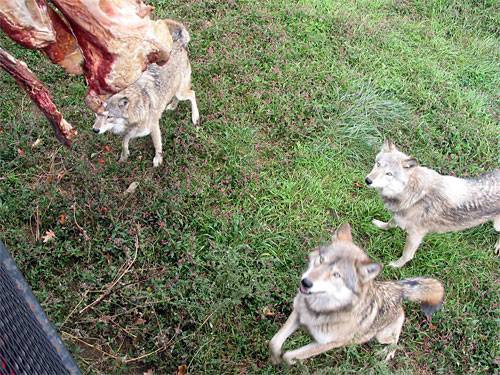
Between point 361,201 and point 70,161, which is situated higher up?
point 70,161

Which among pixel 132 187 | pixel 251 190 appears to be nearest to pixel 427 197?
pixel 251 190

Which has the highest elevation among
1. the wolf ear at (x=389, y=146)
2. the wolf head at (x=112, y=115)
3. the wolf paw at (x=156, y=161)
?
the wolf head at (x=112, y=115)

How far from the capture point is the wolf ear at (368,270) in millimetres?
2971

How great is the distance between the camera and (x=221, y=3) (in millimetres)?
7031

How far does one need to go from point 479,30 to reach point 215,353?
7986 mm

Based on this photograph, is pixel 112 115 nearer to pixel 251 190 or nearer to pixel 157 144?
pixel 157 144

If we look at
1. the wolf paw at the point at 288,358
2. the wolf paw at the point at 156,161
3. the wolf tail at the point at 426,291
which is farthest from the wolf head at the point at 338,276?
the wolf paw at the point at 156,161

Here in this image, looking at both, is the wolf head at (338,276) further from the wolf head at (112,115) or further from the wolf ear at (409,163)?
the wolf head at (112,115)

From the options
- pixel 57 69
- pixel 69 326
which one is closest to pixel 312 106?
pixel 57 69

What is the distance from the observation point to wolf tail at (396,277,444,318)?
3820 millimetres

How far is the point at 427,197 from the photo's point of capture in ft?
14.8

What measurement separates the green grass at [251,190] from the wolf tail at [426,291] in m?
0.59

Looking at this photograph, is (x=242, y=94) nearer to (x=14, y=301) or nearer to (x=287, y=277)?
(x=287, y=277)

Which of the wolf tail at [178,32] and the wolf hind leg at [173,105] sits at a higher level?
the wolf tail at [178,32]
